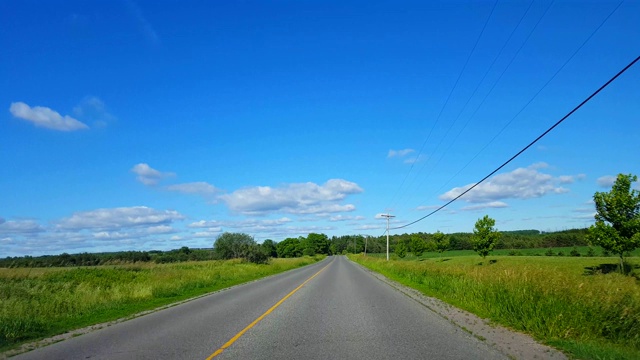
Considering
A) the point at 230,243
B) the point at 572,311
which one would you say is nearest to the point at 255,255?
the point at 230,243

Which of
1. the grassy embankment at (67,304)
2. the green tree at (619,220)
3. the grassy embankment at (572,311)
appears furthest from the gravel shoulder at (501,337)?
the green tree at (619,220)

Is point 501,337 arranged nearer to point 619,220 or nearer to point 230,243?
point 619,220

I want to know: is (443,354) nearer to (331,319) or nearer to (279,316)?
(331,319)

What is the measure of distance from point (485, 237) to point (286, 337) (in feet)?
199

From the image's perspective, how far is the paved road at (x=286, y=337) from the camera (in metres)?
7.59

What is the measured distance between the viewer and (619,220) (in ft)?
113

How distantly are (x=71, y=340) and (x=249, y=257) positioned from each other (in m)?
58.6

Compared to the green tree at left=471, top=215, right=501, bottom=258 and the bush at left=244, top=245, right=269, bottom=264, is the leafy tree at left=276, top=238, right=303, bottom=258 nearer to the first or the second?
the bush at left=244, top=245, right=269, bottom=264

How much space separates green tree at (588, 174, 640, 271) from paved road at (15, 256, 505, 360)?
94.9 ft

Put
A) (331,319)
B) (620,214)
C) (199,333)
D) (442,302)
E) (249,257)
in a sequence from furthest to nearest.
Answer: (249,257) < (620,214) < (442,302) < (331,319) < (199,333)

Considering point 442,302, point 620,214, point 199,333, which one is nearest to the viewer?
point 199,333

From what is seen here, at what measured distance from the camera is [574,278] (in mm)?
12000

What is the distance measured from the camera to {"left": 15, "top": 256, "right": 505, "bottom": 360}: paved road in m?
7.59

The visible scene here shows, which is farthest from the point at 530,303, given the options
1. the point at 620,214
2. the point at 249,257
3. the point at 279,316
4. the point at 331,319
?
the point at 249,257
